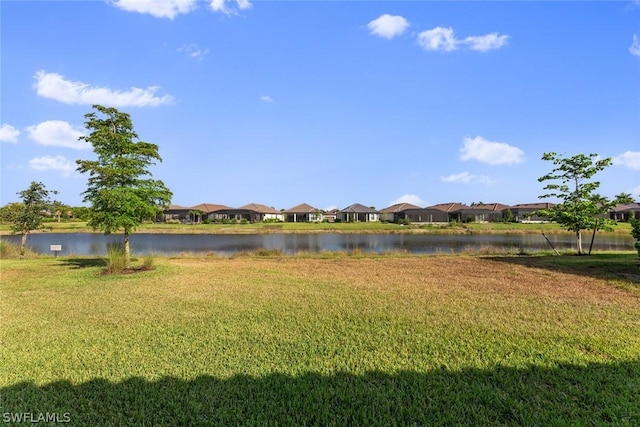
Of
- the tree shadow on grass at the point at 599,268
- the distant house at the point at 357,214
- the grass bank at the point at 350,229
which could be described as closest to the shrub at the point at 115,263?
the tree shadow on grass at the point at 599,268

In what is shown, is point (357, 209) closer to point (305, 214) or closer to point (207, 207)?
point (305, 214)

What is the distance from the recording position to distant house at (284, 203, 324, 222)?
77.2 metres

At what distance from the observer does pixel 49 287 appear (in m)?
9.19

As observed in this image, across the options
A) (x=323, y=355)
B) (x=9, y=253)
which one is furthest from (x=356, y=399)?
(x=9, y=253)

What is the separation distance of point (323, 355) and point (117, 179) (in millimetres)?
10700

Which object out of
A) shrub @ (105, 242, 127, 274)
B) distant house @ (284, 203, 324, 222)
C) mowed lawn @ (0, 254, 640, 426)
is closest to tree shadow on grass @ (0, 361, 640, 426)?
mowed lawn @ (0, 254, 640, 426)

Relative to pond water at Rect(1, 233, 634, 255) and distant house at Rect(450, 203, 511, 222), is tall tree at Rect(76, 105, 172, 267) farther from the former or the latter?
distant house at Rect(450, 203, 511, 222)

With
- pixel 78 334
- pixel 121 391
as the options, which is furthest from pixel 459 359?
pixel 78 334

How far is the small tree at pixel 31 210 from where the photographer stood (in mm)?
18438

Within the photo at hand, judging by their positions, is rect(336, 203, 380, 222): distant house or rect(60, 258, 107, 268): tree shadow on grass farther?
rect(336, 203, 380, 222): distant house

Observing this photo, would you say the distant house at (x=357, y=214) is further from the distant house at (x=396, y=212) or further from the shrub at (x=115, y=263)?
the shrub at (x=115, y=263)

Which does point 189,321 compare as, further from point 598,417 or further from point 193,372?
point 598,417

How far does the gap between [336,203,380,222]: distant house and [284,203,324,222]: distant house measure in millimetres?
4518

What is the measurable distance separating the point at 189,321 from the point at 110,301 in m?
2.69
